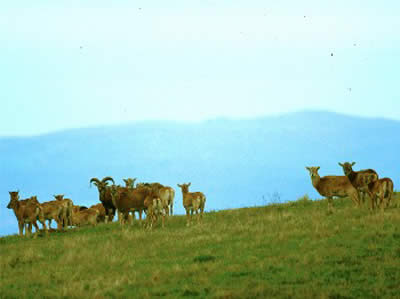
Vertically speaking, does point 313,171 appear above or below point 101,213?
above

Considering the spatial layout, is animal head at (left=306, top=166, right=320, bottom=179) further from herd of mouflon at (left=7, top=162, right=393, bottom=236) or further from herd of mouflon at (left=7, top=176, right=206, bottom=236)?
herd of mouflon at (left=7, top=176, right=206, bottom=236)

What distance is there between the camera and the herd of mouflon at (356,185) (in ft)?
70.8

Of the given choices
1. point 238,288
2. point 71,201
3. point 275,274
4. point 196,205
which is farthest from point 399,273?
point 71,201

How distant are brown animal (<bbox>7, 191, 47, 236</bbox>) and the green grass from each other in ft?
5.92

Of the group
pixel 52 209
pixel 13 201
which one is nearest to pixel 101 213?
pixel 52 209

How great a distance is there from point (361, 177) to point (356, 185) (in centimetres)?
45

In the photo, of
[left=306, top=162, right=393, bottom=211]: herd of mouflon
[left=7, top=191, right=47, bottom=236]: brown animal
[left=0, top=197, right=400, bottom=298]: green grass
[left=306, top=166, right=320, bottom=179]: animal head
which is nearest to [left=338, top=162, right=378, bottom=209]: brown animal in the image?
[left=306, top=162, right=393, bottom=211]: herd of mouflon

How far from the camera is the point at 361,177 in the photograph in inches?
901

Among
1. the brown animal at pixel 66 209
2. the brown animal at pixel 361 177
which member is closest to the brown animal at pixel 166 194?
the brown animal at pixel 66 209

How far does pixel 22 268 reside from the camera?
18.5 metres

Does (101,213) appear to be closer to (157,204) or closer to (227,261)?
(157,204)

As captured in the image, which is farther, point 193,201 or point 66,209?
point 66,209

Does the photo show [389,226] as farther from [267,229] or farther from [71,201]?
[71,201]

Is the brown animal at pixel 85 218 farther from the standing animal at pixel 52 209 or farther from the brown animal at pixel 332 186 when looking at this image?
the brown animal at pixel 332 186
